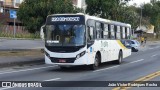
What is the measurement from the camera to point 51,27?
21.2 metres

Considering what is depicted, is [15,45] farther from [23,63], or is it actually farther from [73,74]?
[73,74]

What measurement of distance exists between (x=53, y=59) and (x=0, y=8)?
58.2 metres

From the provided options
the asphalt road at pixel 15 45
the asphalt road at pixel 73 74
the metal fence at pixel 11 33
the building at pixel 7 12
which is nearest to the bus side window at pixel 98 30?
the asphalt road at pixel 73 74

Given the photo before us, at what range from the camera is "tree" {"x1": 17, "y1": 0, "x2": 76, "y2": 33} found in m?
30.2

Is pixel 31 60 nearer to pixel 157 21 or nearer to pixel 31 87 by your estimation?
pixel 31 87

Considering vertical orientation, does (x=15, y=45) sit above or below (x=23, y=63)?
below

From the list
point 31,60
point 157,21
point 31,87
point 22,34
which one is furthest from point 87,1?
point 157,21

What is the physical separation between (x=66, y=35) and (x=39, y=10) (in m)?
10.2

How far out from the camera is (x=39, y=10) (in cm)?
3044

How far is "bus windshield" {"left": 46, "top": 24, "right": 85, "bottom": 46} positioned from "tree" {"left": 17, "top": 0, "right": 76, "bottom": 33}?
918 centimetres

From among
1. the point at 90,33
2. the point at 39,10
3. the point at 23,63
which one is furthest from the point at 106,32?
the point at 39,10

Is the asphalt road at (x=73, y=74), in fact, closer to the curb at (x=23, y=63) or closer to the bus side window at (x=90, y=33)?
the curb at (x=23, y=63)

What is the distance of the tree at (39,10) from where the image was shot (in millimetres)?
30172

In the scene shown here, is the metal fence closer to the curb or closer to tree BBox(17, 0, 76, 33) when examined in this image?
tree BBox(17, 0, 76, 33)
